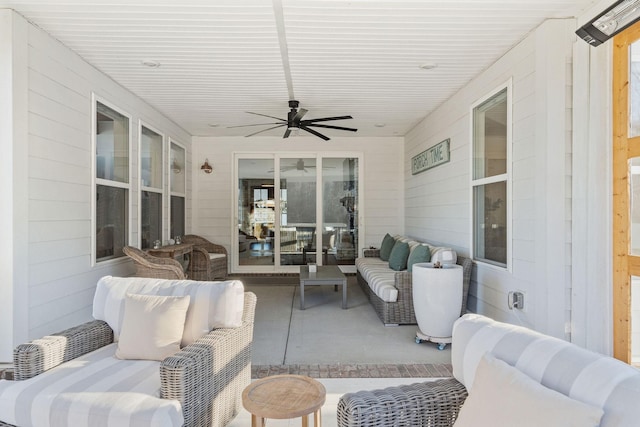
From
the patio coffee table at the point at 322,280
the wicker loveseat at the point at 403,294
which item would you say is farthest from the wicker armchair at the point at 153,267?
the wicker loveseat at the point at 403,294

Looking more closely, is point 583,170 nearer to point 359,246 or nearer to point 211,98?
point 211,98

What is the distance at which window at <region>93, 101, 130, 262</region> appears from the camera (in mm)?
4246

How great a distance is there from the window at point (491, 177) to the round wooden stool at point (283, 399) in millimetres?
2697

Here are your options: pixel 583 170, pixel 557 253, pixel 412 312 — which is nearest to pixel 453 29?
pixel 583 170

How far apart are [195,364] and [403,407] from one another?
0.96 meters

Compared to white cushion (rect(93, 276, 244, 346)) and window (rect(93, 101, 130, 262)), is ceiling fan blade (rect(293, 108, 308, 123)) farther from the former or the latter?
white cushion (rect(93, 276, 244, 346))

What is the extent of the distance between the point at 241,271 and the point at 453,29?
593 centimetres

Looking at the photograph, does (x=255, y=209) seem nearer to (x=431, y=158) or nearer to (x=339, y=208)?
(x=339, y=208)

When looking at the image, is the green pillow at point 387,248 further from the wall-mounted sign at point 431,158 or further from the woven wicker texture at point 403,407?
the woven wicker texture at point 403,407

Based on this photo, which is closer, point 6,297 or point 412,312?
point 6,297

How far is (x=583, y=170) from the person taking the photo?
Result: 2.96m

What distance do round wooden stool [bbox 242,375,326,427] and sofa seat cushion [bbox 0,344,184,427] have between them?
0.33 metres

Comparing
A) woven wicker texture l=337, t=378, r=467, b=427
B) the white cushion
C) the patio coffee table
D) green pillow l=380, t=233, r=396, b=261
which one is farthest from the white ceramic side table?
green pillow l=380, t=233, r=396, b=261

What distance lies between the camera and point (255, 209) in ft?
26.0
